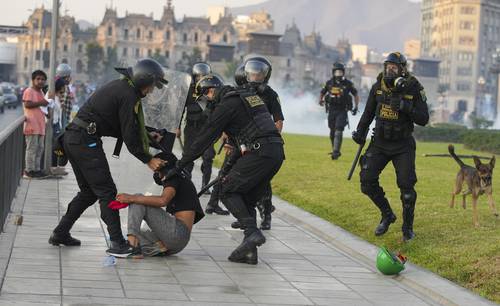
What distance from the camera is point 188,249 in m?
10.9

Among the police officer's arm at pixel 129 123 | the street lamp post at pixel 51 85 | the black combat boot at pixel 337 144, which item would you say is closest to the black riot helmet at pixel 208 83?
the police officer's arm at pixel 129 123

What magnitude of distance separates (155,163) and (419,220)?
12.7ft

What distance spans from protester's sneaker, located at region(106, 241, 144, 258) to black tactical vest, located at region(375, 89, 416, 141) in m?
2.90

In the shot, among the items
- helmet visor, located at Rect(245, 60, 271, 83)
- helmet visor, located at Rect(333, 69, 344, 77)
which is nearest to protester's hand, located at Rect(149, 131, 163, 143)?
helmet visor, located at Rect(245, 60, 271, 83)

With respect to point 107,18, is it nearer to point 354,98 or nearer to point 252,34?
point 252,34

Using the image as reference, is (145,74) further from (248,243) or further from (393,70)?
(393,70)

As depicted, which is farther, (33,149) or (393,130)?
(33,149)

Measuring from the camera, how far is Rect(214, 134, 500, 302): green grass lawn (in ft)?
32.5

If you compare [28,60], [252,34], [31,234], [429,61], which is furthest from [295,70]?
[31,234]

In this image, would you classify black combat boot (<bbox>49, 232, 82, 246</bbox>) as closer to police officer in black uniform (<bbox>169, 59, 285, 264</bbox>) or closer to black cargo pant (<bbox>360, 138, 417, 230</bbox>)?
police officer in black uniform (<bbox>169, 59, 285, 264</bbox>)

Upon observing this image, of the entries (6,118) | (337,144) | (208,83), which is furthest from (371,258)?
(6,118)

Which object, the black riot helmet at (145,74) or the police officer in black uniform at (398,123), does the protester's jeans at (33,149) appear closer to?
the police officer in black uniform at (398,123)

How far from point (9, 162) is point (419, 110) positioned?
16.5ft

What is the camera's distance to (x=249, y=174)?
33.5 ft
